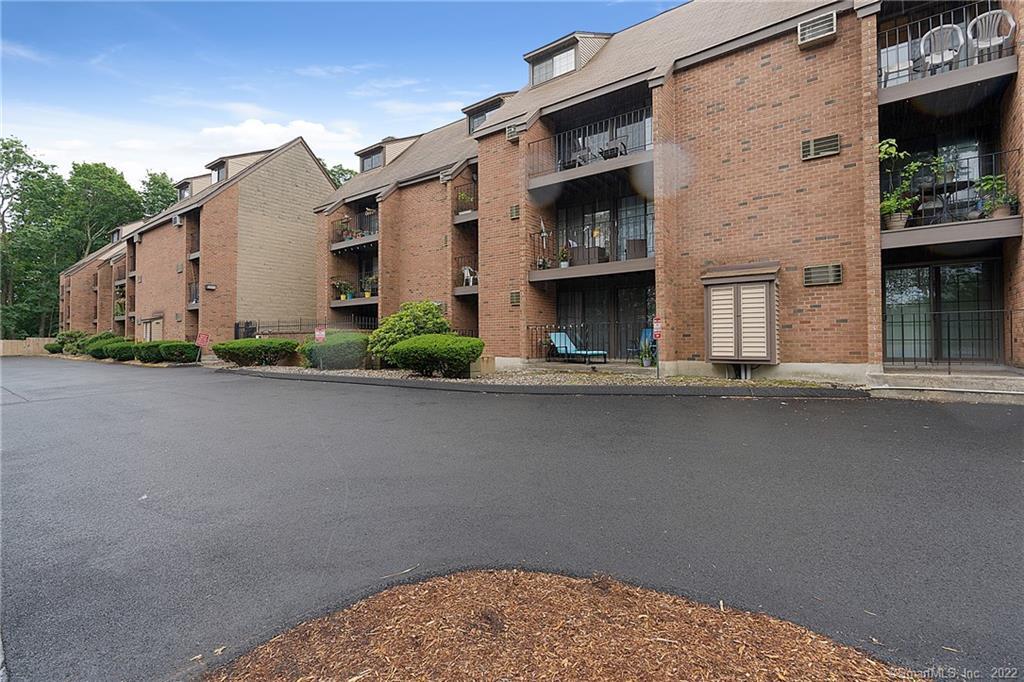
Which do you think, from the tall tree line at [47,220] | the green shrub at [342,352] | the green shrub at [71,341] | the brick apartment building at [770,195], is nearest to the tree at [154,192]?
the tall tree line at [47,220]

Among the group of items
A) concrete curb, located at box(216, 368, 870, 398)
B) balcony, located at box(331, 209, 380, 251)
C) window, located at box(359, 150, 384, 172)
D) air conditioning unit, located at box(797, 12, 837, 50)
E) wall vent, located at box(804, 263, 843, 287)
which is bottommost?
concrete curb, located at box(216, 368, 870, 398)

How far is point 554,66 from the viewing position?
16.6 meters

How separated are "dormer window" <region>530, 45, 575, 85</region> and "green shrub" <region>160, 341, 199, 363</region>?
1927 centimetres

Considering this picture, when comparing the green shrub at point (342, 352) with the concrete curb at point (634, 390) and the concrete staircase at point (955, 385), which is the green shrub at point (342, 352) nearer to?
Answer: the concrete curb at point (634, 390)

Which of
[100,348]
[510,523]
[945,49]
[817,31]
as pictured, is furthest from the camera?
[100,348]

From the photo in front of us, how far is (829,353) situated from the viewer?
30.9ft

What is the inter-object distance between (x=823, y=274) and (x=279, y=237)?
968 inches

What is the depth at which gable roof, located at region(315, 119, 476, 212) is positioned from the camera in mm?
18312

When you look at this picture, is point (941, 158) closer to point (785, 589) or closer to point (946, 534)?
point (946, 534)

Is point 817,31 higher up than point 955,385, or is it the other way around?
point 817,31

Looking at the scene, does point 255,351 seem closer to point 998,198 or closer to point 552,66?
point 552,66

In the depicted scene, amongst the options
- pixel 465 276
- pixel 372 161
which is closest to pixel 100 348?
pixel 372 161

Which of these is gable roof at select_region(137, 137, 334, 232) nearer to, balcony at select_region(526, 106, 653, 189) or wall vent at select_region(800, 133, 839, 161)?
balcony at select_region(526, 106, 653, 189)

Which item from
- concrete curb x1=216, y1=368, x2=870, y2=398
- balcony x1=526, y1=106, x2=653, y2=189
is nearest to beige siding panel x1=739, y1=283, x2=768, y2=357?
concrete curb x1=216, y1=368, x2=870, y2=398
